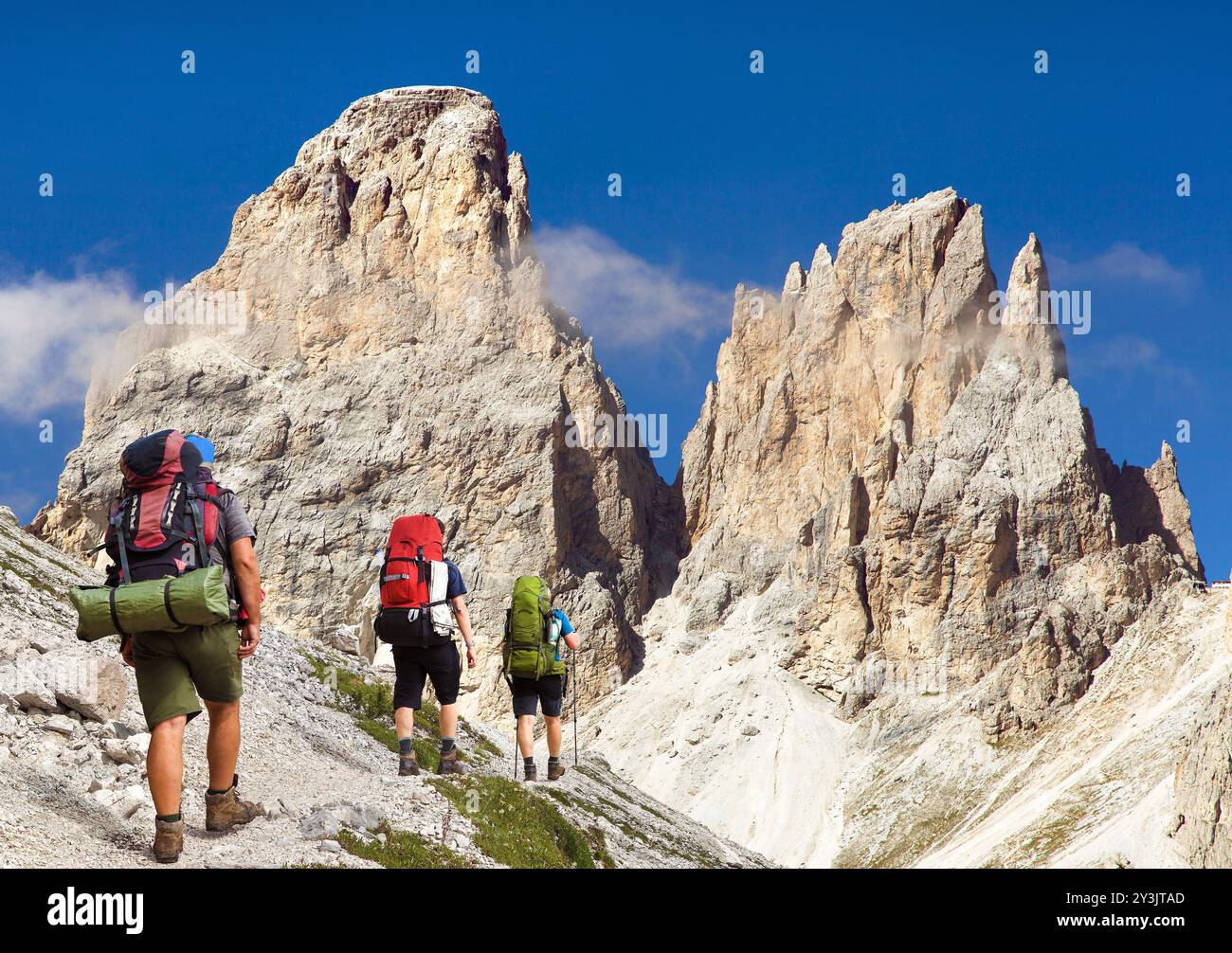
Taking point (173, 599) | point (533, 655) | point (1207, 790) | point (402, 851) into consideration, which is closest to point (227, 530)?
point (173, 599)

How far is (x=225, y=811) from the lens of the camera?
49.3ft

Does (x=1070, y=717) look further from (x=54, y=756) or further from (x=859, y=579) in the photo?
(x=54, y=756)

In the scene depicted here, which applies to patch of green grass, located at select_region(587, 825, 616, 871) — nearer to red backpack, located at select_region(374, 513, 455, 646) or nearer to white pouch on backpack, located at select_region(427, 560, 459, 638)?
white pouch on backpack, located at select_region(427, 560, 459, 638)

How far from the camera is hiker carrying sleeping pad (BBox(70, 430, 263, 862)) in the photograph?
13.2 meters

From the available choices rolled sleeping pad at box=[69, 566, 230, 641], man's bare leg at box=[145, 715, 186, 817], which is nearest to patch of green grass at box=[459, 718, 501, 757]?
man's bare leg at box=[145, 715, 186, 817]

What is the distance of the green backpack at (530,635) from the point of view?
21.0 m

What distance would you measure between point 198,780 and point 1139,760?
391 feet

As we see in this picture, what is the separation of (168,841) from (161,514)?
3.42 meters

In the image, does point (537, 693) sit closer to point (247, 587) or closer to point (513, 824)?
point (513, 824)

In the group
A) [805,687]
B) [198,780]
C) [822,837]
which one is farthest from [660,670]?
[198,780]

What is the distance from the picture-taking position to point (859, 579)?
622 ft

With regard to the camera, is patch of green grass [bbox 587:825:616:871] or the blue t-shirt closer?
the blue t-shirt

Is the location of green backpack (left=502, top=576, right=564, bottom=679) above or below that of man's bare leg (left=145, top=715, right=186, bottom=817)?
above

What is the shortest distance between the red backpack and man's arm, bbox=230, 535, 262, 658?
4.76 meters
